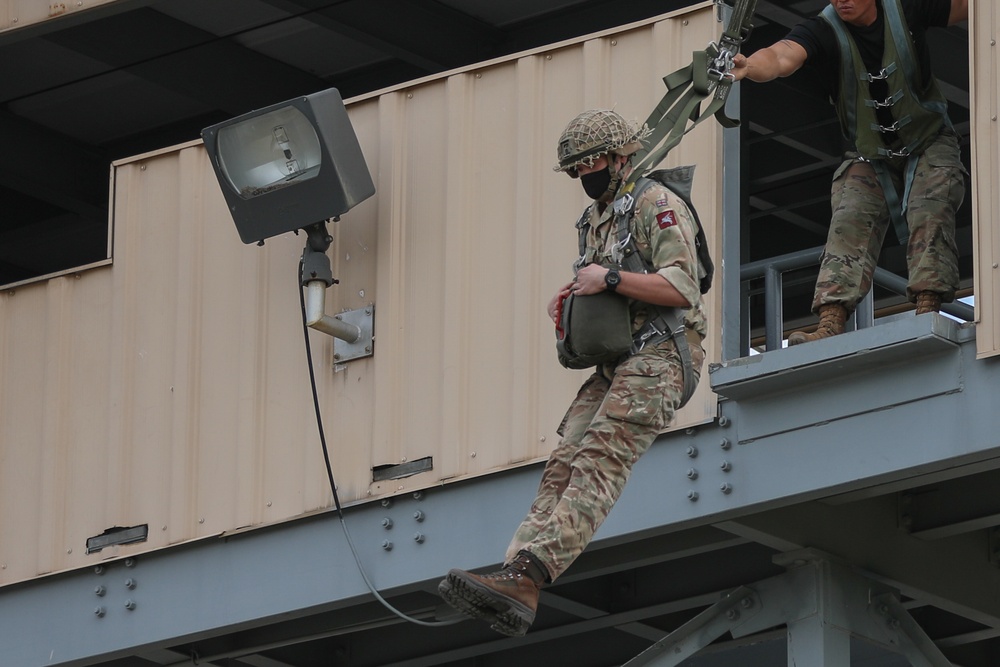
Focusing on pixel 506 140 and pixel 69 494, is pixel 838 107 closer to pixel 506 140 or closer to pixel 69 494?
pixel 506 140

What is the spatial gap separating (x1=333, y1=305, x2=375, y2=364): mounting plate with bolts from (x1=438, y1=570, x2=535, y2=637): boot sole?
4.14 m

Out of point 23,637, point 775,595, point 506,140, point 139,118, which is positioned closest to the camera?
point 775,595

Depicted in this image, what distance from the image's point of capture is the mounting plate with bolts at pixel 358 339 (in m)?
12.9

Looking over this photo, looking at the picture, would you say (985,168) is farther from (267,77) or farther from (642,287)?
(267,77)

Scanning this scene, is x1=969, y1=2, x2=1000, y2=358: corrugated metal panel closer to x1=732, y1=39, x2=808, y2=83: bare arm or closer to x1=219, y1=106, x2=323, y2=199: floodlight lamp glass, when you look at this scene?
x1=732, y1=39, x2=808, y2=83: bare arm

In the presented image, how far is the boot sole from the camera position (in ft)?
28.9

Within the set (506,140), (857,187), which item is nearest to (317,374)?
(506,140)

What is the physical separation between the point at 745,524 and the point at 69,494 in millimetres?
4742

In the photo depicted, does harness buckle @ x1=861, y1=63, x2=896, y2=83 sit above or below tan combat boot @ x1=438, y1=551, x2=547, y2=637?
above

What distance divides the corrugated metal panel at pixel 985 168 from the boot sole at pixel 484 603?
289 centimetres

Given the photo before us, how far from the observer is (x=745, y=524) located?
1140 cm

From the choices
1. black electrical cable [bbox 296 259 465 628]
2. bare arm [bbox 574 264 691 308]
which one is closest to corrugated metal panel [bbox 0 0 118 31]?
black electrical cable [bbox 296 259 465 628]

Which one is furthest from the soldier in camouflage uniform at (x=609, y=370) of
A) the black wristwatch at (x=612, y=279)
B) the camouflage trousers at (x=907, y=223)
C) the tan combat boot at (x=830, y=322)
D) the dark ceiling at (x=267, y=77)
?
the dark ceiling at (x=267, y=77)

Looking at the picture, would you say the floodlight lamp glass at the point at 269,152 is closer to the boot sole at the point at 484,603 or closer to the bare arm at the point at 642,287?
the bare arm at the point at 642,287
